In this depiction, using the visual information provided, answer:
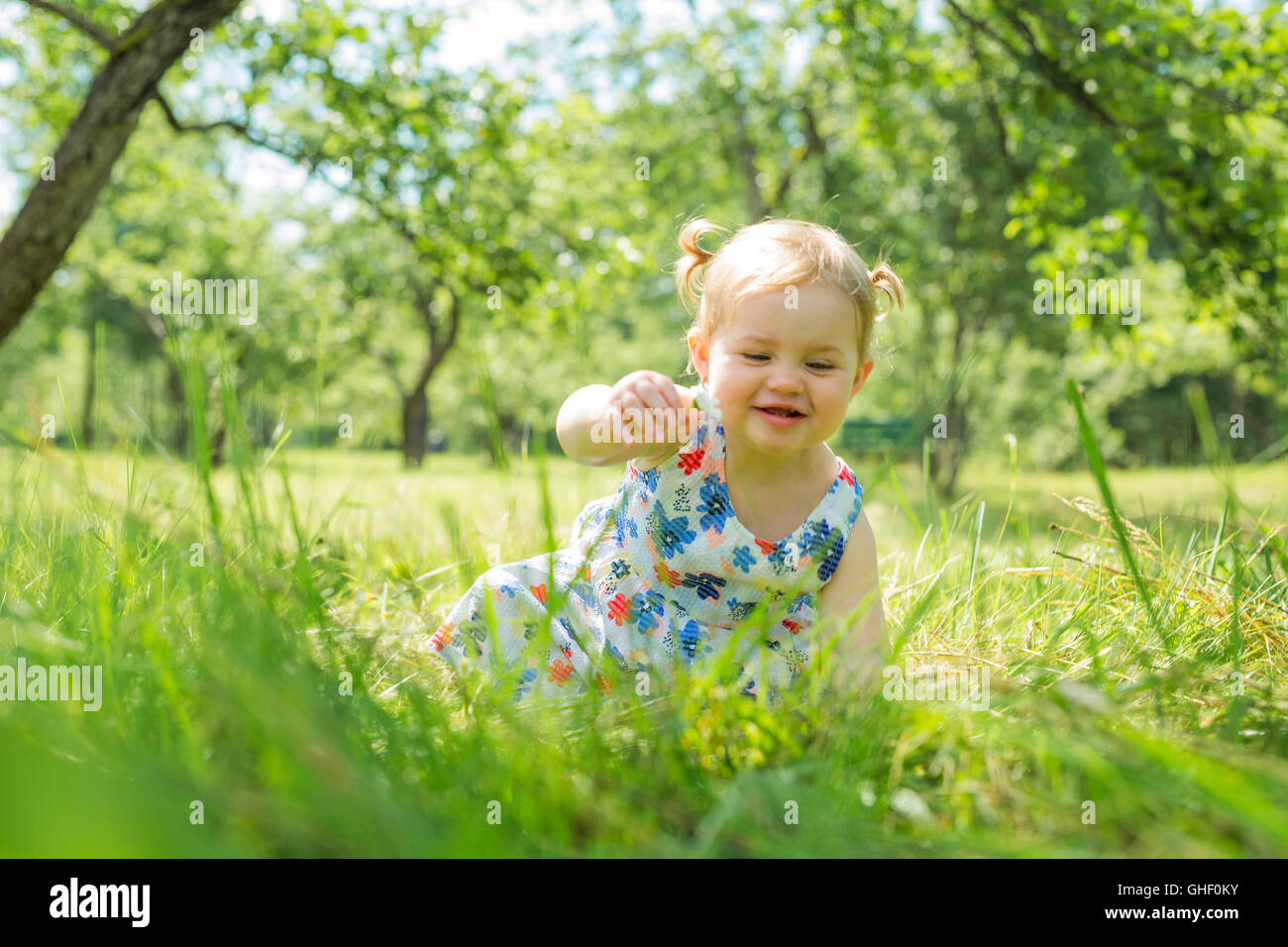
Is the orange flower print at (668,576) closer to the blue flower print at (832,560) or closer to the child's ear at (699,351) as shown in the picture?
the blue flower print at (832,560)

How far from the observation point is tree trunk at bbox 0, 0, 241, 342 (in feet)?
Result: 12.7

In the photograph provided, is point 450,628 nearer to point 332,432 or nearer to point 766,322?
point 332,432

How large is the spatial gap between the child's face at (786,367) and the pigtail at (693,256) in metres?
0.44

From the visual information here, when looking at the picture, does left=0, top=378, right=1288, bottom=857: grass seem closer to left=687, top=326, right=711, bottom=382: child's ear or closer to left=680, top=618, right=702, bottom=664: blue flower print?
left=680, top=618, right=702, bottom=664: blue flower print

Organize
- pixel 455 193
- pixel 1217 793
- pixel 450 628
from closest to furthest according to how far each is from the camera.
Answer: pixel 1217 793, pixel 450 628, pixel 455 193

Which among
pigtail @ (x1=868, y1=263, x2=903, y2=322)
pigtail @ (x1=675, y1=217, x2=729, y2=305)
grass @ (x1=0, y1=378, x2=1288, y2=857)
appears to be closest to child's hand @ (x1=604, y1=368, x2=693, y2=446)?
grass @ (x1=0, y1=378, x2=1288, y2=857)

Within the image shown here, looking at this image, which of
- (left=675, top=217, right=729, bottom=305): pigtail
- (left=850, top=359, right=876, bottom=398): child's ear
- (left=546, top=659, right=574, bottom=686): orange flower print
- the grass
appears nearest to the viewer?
the grass

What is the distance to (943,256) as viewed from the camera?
49.4 ft

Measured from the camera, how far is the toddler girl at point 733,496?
2.07m

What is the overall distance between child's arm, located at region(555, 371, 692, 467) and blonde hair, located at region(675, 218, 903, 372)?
314 mm

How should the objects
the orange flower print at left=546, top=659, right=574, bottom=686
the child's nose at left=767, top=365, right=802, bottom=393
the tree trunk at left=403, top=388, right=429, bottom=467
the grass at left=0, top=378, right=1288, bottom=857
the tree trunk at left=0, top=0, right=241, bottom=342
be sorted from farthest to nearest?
the tree trunk at left=403, top=388, right=429, bottom=467, the tree trunk at left=0, top=0, right=241, bottom=342, the orange flower print at left=546, top=659, right=574, bottom=686, the child's nose at left=767, top=365, right=802, bottom=393, the grass at left=0, top=378, right=1288, bottom=857
